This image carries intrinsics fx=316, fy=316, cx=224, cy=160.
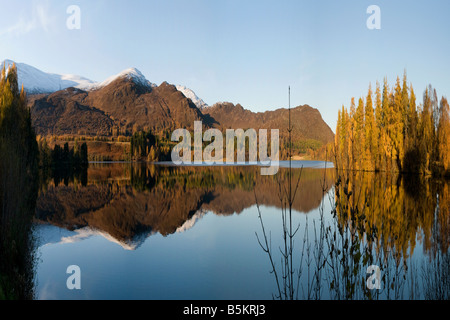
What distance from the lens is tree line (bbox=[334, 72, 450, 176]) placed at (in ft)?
107

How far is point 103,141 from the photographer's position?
157 metres

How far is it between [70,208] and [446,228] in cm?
1649

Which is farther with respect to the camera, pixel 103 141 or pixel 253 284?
pixel 103 141

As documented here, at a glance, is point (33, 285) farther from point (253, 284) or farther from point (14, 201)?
point (253, 284)

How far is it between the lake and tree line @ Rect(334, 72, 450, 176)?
16.1 metres

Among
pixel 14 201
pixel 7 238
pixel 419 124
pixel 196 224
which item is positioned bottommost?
pixel 196 224

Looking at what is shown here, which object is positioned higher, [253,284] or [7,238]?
[7,238]

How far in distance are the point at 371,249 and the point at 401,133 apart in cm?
3776

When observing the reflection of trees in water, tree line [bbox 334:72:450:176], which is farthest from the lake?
tree line [bbox 334:72:450:176]

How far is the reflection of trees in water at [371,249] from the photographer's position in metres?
4.02

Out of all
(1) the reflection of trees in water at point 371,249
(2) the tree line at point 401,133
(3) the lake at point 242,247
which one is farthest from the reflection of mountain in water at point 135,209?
(2) the tree line at point 401,133

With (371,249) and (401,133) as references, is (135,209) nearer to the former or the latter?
(371,249)
